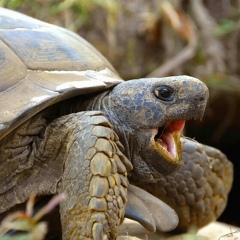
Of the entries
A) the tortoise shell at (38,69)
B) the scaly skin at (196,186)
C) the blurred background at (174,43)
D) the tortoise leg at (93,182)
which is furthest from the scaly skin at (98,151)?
the blurred background at (174,43)

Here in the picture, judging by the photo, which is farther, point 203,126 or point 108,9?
point 203,126

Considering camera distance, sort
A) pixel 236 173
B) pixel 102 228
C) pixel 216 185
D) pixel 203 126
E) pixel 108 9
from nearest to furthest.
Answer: pixel 102 228, pixel 216 185, pixel 108 9, pixel 203 126, pixel 236 173

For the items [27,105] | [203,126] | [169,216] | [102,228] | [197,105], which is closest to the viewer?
[102,228]

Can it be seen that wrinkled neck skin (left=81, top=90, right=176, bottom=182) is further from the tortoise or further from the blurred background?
the blurred background

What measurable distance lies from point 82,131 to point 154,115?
412mm

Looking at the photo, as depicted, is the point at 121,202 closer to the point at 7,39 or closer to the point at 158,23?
the point at 7,39

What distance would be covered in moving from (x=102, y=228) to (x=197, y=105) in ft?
2.40

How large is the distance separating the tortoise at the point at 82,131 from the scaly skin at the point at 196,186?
0.32 metres

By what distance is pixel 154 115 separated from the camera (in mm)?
2785

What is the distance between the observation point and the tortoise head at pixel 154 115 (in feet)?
9.06

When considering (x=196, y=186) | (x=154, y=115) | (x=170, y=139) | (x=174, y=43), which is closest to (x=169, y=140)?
(x=170, y=139)

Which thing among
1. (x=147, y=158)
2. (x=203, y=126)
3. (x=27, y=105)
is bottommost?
(x=203, y=126)

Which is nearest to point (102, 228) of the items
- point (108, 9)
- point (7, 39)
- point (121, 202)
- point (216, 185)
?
point (121, 202)

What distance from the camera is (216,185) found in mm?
3570
